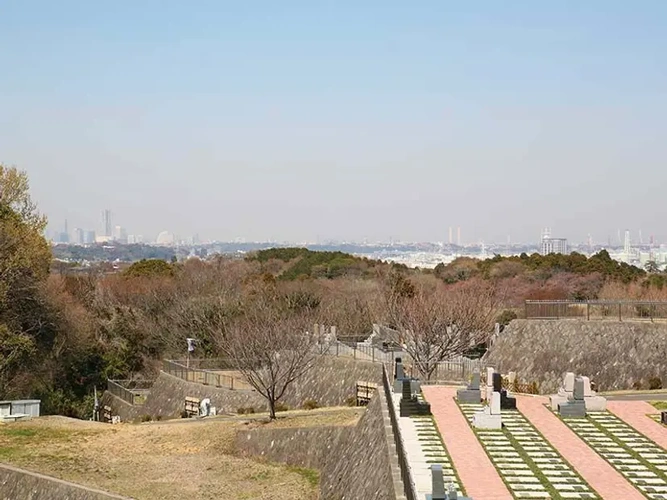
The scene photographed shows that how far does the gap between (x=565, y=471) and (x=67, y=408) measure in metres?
33.3

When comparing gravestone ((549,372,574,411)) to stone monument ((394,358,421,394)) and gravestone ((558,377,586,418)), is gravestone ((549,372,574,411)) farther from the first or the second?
stone monument ((394,358,421,394))

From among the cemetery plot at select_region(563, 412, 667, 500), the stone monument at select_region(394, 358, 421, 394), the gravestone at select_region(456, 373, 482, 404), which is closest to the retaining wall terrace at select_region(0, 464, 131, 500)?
the stone monument at select_region(394, 358, 421, 394)

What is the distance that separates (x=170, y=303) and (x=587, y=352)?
30.4 metres

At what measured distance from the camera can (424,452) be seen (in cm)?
1803

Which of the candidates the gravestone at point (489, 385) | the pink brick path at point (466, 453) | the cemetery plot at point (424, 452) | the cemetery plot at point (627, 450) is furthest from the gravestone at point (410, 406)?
the cemetery plot at point (627, 450)

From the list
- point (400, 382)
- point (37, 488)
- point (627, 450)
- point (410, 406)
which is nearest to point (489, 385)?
point (400, 382)

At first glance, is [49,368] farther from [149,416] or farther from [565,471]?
[565,471]

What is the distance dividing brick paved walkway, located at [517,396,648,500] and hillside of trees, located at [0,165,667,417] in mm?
10681

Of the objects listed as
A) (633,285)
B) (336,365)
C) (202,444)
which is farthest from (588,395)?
(633,285)

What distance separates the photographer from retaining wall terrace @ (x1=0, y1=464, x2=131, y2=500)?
22031 millimetres

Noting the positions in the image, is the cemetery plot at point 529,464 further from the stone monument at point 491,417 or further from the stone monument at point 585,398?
the stone monument at point 585,398

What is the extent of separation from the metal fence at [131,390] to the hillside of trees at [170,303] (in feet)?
6.36

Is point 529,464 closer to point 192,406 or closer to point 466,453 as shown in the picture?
point 466,453

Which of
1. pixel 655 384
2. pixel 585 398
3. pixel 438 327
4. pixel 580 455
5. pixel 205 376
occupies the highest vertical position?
pixel 438 327
